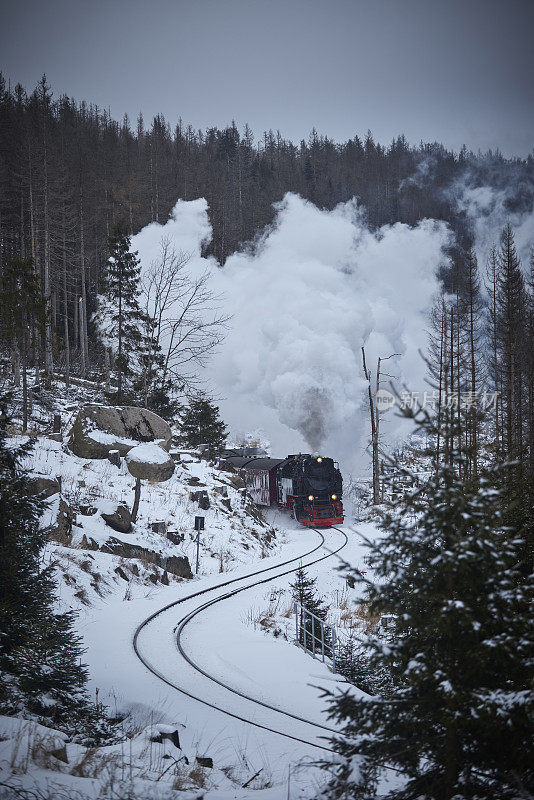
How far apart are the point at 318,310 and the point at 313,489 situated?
599 inches

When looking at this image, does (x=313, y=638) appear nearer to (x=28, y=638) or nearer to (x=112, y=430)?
(x=28, y=638)

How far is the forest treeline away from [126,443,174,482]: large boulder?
28.4 feet

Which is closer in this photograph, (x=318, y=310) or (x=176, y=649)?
(x=176, y=649)

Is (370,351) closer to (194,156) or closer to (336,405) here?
(336,405)

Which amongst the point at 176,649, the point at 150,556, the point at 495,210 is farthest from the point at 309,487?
the point at 495,210

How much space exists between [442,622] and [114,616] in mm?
10782

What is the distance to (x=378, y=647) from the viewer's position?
13.0 ft

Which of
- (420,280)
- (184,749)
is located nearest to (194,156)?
(420,280)

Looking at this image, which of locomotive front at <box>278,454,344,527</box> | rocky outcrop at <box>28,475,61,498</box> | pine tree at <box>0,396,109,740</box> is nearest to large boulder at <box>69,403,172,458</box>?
rocky outcrop at <box>28,475,61,498</box>

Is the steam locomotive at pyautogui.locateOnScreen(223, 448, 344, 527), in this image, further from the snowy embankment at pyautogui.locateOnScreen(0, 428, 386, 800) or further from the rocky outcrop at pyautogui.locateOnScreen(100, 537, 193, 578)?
the rocky outcrop at pyautogui.locateOnScreen(100, 537, 193, 578)

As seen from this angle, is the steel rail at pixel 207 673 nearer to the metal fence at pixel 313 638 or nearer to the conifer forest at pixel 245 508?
the conifer forest at pixel 245 508

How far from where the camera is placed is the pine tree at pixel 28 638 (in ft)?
20.5

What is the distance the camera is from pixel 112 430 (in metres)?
22.4

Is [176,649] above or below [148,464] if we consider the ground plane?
below
